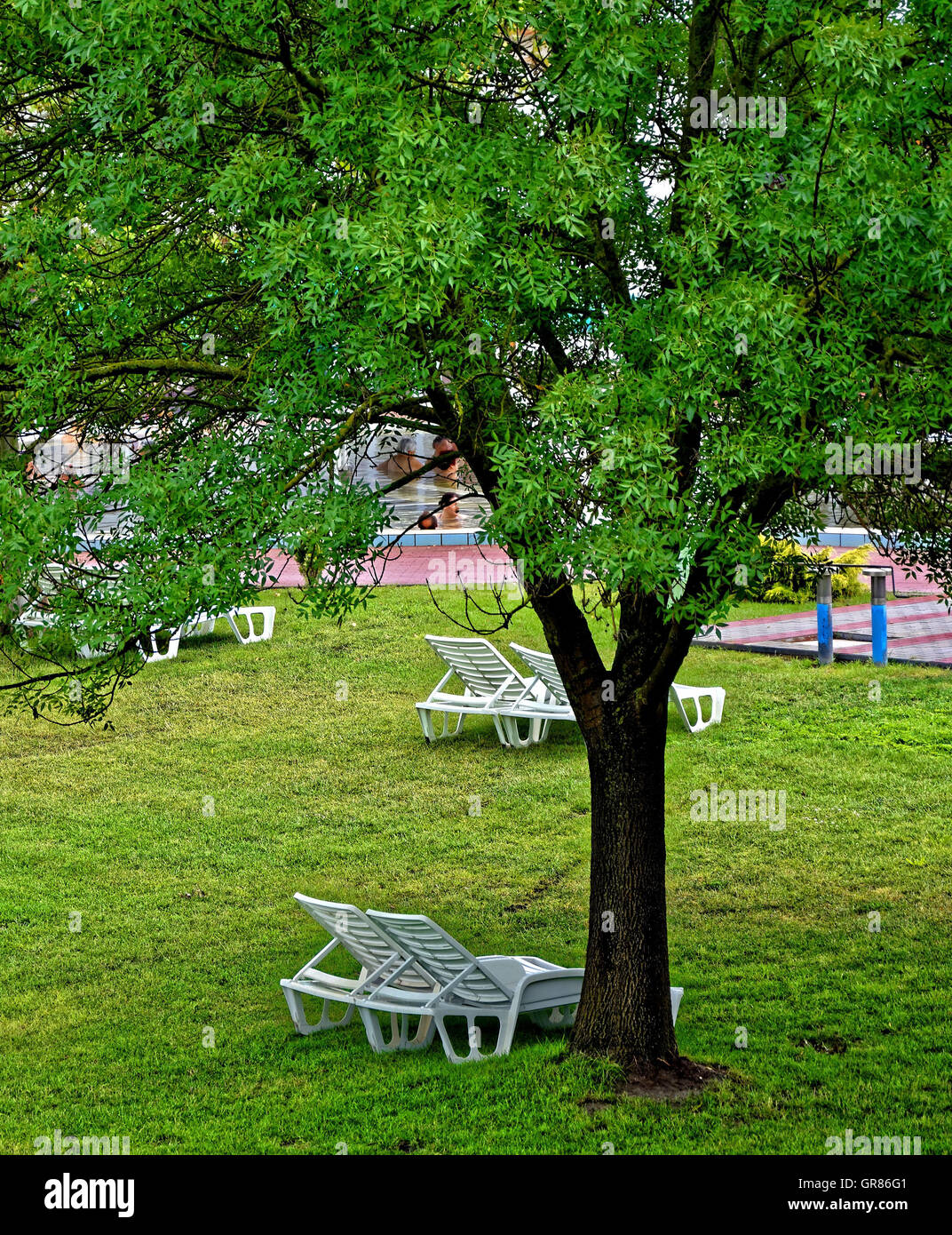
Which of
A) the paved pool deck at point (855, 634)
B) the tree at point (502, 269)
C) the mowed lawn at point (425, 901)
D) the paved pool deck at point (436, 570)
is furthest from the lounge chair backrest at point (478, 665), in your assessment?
the tree at point (502, 269)

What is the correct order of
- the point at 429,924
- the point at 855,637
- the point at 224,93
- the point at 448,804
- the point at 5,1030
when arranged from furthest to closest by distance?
the point at 855,637, the point at 448,804, the point at 5,1030, the point at 429,924, the point at 224,93

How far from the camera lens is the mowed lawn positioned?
276 inches

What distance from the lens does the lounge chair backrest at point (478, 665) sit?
46.0ft

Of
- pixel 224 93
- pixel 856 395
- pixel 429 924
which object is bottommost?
pixel 429 924

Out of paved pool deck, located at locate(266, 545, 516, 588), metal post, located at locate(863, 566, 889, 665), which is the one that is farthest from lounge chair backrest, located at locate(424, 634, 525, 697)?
paved pool deck, located at locate(266, 545, 516, 588)

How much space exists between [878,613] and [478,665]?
482 cm

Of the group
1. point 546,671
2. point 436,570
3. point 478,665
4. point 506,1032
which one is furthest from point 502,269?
point 436,570

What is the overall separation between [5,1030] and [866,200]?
6.76 metres

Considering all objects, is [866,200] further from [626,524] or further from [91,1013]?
[91,1013]

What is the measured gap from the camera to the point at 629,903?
757 centimetres

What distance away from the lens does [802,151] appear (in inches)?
235

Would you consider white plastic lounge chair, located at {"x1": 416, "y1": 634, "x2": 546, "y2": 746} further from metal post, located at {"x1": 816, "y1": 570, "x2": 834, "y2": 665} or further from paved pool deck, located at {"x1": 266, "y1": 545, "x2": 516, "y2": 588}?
paved pool deck, located at {"x1": 266, "y1": 545, "x2": 516, "y2": 588}

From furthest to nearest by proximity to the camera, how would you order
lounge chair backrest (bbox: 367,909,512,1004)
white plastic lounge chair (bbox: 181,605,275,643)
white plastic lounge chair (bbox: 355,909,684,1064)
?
white plastic lounge chair (bbox: 181,605,275,643)
white plastic lounge chair (bbox: 355,909,684,1064)
lounge chair backrest (bbox: 367,909,512,1004)
